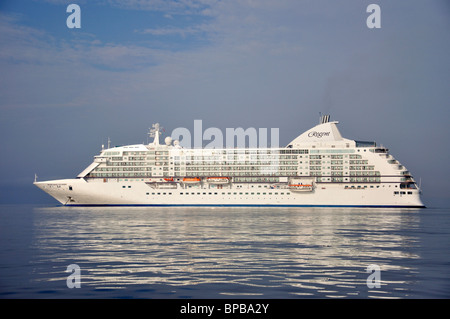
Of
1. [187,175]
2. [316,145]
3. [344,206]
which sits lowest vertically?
[344,206]

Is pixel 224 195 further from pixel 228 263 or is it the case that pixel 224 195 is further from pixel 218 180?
pixel 228 263

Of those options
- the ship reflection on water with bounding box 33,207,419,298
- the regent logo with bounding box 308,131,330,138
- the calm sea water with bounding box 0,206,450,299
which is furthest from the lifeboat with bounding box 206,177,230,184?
the calm sea water with bounding box 0,206,450,299

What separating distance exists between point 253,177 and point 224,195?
5.71m

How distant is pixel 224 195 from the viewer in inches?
2906

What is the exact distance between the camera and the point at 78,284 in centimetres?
1416

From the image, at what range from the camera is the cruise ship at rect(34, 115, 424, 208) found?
7288 centimetres

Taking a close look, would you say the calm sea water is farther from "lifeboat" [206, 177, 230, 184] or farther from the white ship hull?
"lifeboat" [206, 177, 230, 184]

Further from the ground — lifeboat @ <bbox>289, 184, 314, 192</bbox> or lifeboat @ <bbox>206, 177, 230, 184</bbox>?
lifeboat @ <bbox>206, 177, 230, 184</bbox>

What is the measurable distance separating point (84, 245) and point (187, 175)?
52590 mm

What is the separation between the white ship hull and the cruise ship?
15cm

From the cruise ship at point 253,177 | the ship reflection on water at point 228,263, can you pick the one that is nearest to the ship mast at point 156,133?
the cruise ship at point 253,177
